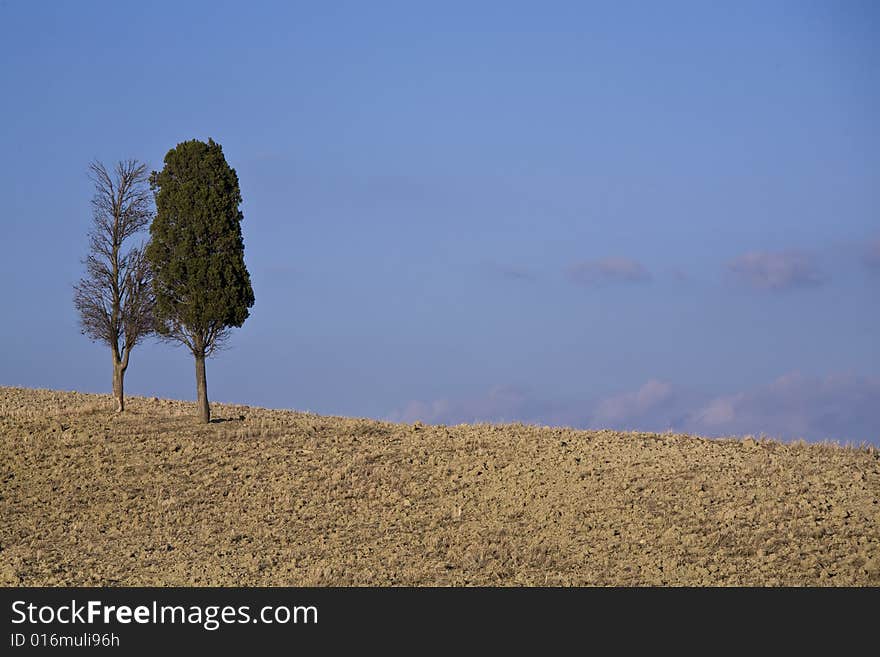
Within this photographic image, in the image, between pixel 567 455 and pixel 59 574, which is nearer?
pixel 59 574

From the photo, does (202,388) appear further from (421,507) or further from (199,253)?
(421,507)

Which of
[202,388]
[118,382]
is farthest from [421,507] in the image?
[118,382]

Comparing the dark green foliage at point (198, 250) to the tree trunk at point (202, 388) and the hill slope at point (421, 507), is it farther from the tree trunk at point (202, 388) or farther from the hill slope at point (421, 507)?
the hill slope at point (421, 507)

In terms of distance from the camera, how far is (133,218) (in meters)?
36.7

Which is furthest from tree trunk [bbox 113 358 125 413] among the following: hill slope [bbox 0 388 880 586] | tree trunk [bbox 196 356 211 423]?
tree trunk [bbox 196 356 211 423]

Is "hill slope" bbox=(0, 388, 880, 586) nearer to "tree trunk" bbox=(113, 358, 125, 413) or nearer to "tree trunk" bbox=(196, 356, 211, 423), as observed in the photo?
"tree trunk" bbox=(196, 356, 211, 423)

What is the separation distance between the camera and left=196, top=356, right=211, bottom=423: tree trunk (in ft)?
106

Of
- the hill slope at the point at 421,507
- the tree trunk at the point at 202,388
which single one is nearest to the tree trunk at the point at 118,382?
the hill slope at the point at 421,507

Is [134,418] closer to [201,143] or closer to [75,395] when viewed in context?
[201,143]

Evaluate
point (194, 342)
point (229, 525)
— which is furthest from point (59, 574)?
point (194, 342)

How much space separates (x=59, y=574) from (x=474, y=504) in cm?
914

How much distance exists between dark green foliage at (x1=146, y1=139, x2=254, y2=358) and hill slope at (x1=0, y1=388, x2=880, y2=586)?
3550 millimetres

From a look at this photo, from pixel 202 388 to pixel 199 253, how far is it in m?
4.47

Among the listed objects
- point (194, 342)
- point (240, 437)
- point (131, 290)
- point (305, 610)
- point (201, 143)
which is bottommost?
point (305, 610)
